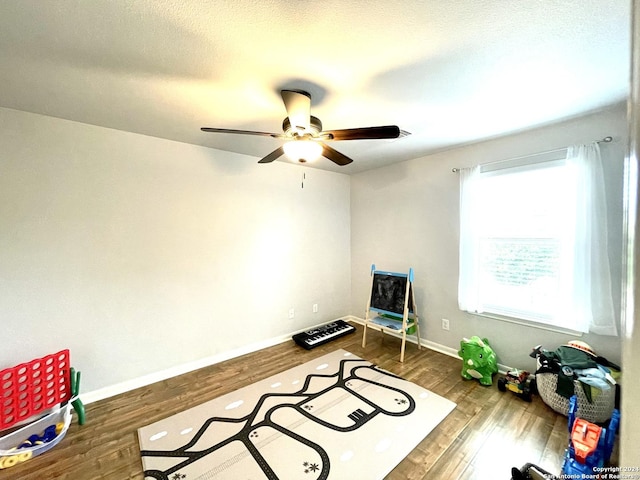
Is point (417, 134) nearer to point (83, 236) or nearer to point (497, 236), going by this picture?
point (497, 236)

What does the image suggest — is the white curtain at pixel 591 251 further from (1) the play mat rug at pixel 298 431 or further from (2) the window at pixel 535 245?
(1) the play mat rug at pixel 298 431

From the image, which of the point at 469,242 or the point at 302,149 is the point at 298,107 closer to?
the point at 302,149

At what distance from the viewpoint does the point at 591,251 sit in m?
2.17

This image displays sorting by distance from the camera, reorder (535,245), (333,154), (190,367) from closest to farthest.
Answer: (333,154) → (535,245) → (190,367)

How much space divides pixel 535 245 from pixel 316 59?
101 inches

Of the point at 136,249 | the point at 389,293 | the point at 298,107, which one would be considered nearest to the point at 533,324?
the point at 389,293

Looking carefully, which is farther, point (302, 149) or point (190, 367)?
point (190, 367)

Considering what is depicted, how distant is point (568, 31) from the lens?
133 cm

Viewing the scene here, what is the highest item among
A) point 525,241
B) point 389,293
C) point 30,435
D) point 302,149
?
point 302,149

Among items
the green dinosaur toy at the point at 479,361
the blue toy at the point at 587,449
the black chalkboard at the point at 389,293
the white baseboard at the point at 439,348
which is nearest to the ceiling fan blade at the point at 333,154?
the black chalkboard at the point at 389,293

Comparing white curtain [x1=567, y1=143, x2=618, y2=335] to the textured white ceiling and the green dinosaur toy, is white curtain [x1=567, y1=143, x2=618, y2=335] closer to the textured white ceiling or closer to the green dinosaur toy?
the textured white ceiling

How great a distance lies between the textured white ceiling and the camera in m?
1.23

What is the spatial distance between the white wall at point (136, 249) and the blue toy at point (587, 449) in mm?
2811

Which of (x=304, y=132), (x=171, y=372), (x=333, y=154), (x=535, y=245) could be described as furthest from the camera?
(x=171, y=372)
